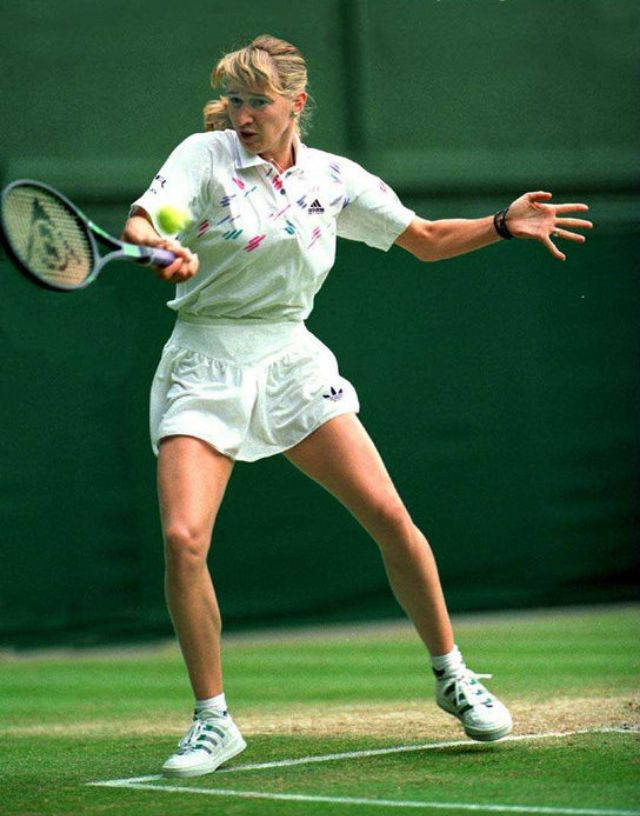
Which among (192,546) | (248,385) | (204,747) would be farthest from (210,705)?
(248,385)

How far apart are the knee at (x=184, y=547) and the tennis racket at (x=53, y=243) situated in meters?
0.65

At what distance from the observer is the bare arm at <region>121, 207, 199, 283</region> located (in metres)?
3.79

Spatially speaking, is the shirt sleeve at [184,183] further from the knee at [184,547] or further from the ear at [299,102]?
the knee at [184,547]

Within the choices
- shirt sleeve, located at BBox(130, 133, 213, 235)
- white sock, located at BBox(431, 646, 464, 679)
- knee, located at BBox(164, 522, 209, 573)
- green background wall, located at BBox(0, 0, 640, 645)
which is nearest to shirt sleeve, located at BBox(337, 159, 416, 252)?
shirt sleeve, located at BBox(130, 133, 213, 235)

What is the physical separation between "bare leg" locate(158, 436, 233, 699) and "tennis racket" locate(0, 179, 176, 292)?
55cm

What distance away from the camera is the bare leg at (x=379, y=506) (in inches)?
170

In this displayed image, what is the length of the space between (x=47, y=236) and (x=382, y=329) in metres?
4.09

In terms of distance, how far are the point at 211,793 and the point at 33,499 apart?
11.1 ft

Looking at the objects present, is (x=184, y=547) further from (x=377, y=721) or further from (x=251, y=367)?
(x=377, y=721)

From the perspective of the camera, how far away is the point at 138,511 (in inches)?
→ 288

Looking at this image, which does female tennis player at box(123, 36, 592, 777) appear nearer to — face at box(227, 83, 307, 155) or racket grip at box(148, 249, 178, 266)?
face at box(227, 83, 307, 155)

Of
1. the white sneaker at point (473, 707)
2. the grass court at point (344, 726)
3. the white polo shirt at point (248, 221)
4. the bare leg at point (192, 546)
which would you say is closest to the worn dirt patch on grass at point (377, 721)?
the grass court at point (344, 726)

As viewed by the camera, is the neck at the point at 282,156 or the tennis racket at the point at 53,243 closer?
the tennis racket at the point at 53,243

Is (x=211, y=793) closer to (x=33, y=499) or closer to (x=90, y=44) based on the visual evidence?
(x=33, y=499)
